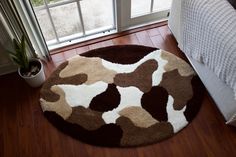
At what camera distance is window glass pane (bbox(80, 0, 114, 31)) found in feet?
6.31

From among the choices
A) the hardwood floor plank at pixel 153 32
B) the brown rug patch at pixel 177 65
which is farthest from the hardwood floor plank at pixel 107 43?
the brown rug patch at pixel 177 65

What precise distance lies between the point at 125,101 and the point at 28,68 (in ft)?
2.47

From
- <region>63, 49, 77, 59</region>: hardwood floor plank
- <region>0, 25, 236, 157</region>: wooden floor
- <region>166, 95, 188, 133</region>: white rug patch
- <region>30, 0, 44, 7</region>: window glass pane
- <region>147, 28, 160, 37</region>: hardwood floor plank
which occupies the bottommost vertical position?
<region>0, 25, 236, 157</region>: wooden floor

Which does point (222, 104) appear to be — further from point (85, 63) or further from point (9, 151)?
point (9, 151)

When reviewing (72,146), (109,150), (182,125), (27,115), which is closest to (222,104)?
(182,125)

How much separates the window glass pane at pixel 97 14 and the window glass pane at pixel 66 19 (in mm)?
69

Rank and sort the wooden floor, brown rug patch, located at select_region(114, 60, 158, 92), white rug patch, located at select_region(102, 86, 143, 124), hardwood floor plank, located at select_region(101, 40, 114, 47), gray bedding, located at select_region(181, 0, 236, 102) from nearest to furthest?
gray bedding, located at select_region(181, 0, 236, 102)
the wooden floor
white rug patch, located at select_region(102, 86, 143, 124)
brown rug patch, located at select_region(114, 60, 158, 92)
hardwood floor plank, located at select_region(101, 40, 114, 47)

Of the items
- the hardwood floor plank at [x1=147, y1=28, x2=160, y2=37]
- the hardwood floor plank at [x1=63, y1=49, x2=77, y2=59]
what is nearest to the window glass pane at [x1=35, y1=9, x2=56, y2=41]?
the hardwood floor plank at [x1=63, y1=49, x2=77, y2=59]

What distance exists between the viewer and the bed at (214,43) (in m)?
1.27

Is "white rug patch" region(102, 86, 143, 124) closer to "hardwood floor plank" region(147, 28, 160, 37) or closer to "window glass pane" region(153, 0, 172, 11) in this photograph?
"hardwood floor plank" region(147, 28, 160, 37)

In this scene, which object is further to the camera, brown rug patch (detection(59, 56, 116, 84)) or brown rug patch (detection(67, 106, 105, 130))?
brown rug patch (detection(59, 56, 116, 84))

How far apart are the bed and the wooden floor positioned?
0.40 feet

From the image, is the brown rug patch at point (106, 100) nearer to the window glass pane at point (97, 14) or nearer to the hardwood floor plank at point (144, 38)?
the hardwood floor plank at point (144, 38)

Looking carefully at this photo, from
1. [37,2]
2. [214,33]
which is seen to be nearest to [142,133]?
[214,33]
